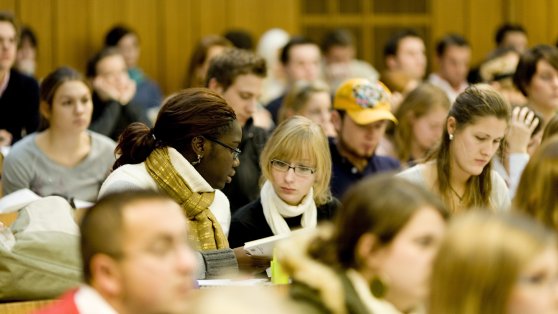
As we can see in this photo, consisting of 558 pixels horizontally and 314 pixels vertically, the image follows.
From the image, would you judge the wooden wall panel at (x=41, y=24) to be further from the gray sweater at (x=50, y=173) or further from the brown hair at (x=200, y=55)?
the gray sweater at (x=50, y=173)

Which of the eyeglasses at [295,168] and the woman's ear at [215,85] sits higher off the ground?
the woman's ear at [215,85]

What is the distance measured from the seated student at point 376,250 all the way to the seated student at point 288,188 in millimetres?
1818

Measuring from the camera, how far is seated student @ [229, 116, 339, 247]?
4.47 m

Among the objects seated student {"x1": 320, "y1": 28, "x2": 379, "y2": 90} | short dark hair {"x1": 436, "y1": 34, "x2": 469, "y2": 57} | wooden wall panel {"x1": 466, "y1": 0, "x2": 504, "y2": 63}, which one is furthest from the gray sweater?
wooden wall panel {"x1": 466, "y1": 0, "x2": 504, "y2": 63}

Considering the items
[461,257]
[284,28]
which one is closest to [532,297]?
[461,257]

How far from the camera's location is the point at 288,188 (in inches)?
176

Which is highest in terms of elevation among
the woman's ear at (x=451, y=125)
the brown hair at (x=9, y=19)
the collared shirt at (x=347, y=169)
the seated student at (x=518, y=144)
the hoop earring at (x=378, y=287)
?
the brown hair at (x=9, y=19)

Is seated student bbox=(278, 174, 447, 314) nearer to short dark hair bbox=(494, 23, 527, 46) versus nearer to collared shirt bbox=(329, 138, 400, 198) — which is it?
collared shirt bbox=(329, 138, 400, 198)

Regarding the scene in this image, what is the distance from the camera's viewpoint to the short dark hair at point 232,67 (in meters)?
5.40

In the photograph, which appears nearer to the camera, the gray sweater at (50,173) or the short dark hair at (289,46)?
the gray sweater at (50,173)

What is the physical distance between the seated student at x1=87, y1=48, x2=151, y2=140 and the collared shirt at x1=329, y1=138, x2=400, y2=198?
1.48 m

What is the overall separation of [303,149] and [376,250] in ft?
6.40

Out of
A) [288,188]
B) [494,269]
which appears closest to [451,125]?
[288,188]

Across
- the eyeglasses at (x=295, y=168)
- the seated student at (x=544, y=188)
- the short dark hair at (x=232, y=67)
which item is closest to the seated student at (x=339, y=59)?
the short dark hair at (x=232, y=67)
